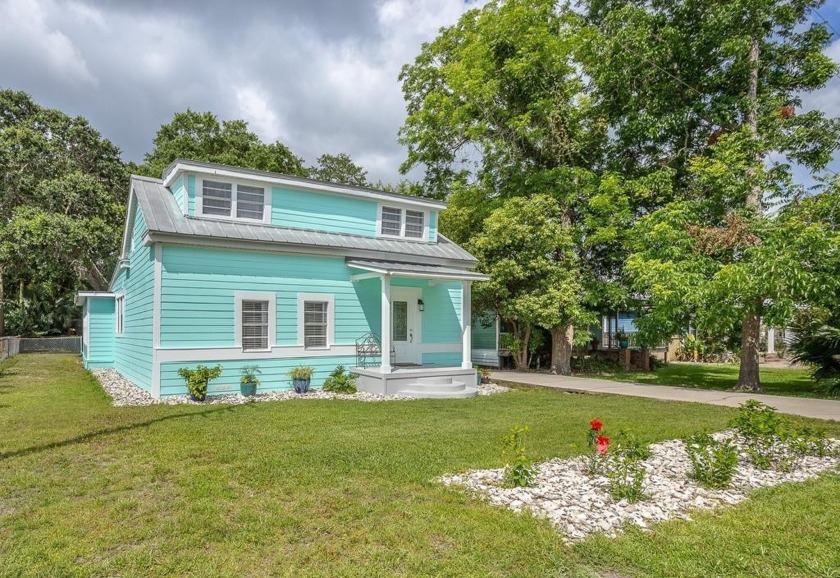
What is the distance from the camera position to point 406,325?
14219 mm

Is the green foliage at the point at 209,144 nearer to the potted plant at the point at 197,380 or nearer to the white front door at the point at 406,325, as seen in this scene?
the white front door at the point at 406,325

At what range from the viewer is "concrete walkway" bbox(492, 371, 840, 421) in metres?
9.55

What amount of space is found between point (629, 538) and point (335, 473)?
3.00 m

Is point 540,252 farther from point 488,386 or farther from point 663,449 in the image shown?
point 663,449

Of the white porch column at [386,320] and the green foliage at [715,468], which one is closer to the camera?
the green foliage at [715,468]

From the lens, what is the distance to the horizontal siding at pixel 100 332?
59.2ft

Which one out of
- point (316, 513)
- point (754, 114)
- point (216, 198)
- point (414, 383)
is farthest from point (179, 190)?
Answer: point (754, 114)

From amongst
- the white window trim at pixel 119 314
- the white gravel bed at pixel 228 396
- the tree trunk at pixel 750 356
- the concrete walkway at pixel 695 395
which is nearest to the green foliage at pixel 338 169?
the white window trim at pixel 119 314

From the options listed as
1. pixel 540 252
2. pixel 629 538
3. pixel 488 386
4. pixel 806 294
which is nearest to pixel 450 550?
pixel 629 538

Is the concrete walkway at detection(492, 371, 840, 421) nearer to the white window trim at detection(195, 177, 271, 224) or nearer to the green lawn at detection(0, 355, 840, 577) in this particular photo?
the green lawn at detection(0, 355, 840, 577)

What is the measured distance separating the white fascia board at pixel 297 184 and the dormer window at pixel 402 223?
306 mm

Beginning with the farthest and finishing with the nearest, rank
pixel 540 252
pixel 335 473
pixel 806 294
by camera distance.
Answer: pixel 540 252, pixel 806 294, pixel 335 473

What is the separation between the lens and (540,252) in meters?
17.0

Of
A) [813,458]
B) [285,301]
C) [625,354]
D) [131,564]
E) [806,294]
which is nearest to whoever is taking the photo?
[131,564]
